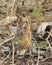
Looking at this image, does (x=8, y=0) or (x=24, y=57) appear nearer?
(x=24, y=57)

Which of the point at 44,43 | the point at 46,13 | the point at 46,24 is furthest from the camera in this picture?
the point at 46,13

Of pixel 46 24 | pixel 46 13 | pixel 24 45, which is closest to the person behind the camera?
pixel 24 45

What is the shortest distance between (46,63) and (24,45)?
30 centimetres

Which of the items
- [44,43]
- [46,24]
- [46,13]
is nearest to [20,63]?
[44,43]

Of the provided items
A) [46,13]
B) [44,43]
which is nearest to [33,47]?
[44,43]

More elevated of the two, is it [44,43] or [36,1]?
[36,1]

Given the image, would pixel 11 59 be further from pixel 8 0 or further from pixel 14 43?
pixel 8 0

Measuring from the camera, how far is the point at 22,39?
10.3 ft

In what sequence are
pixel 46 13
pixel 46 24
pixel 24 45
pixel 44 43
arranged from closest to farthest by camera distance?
pixel 24 45 < pixel 44 43 < pixel 46 24 < pixel 46 13

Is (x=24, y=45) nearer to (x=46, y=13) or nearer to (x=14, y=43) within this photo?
(x=14, y=43)

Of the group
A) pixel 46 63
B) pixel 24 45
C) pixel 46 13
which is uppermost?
pixel 46 13

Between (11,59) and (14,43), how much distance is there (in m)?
0.18

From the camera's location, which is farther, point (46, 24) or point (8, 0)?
point (8, 0)

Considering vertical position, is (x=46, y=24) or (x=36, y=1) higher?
(x=36, y=1)
